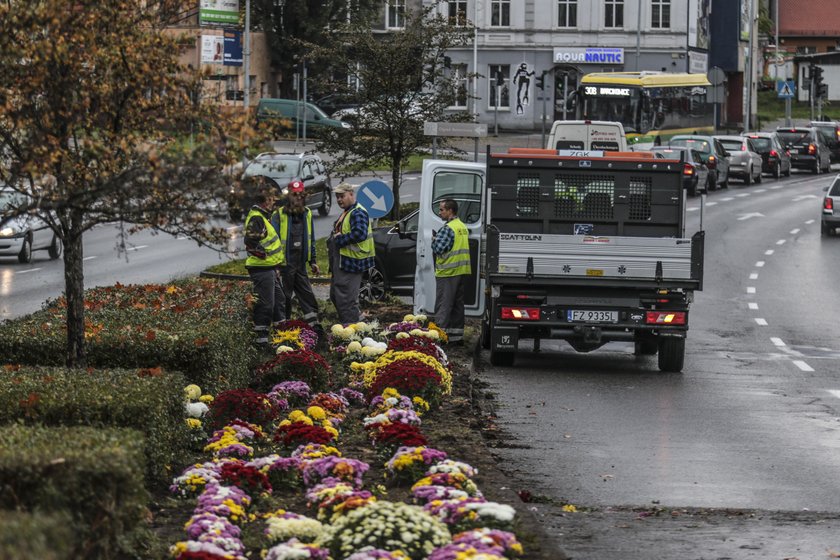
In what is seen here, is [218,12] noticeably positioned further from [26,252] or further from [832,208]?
[26,252]

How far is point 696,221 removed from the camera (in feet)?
137

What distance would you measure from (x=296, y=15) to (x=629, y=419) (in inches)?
2374

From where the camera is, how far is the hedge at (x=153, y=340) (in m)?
12.5

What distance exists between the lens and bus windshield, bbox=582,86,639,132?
180 feet

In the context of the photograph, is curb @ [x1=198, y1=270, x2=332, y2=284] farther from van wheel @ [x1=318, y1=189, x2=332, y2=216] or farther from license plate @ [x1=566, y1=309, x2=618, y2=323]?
van wheel @ [x1=318, y1=189, x2=332, y2=216]

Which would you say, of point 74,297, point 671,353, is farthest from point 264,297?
point 74,297

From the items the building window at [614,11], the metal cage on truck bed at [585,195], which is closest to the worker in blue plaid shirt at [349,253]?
the metal cage on truck bed at [585,195]

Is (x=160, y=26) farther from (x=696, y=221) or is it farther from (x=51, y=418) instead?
(x=696, y=221)

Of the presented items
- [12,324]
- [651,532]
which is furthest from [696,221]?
[651,532]

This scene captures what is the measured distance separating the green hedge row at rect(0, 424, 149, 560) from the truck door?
13.3 m

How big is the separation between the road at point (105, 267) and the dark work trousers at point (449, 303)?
4.61 metres

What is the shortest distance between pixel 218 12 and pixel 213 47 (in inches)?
97.4

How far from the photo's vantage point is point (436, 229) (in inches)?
816

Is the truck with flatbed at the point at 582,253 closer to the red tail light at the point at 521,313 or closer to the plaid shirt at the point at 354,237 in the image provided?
the red tail light at the point at 521,313
